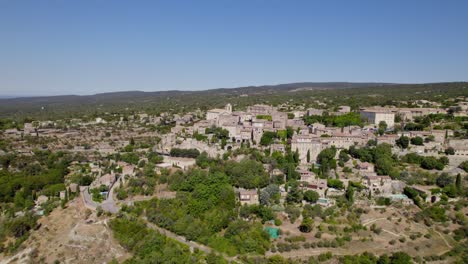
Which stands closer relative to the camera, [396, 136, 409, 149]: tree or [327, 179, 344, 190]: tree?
[327, 179, 344, 190]: tree

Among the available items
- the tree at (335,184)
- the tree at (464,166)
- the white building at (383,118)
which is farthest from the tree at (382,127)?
the tree at (335,184)

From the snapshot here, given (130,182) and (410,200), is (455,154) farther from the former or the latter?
(130,182)

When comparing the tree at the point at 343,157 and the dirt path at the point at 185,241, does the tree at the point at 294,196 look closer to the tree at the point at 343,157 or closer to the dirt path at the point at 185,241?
the dirt path at the point at 185,241

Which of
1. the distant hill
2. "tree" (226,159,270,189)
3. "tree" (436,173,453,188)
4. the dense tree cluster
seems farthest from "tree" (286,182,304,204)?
the distant hill

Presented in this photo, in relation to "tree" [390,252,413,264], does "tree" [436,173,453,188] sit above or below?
above

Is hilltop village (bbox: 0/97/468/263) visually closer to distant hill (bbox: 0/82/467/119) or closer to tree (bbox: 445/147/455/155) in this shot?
tree (bbox: 445/147/455/155)

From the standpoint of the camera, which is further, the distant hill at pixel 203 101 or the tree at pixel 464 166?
the distant hill at pixel 203 101

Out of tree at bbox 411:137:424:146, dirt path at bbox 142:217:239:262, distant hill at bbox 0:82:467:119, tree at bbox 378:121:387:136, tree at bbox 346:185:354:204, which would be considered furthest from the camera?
distant hill at bbox 0:82:467:119
